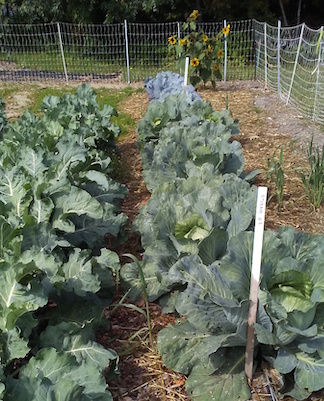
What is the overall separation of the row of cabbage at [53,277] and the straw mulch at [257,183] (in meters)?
0.17

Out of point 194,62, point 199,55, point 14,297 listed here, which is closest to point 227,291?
point 14,297

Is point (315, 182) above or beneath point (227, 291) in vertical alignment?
A: beneath

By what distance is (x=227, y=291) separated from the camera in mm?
2299

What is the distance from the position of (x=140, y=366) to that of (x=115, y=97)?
25.4ft

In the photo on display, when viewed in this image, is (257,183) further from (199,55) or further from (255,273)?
(199,55)

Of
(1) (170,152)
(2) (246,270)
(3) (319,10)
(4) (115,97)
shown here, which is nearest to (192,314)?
(2) (246,270)

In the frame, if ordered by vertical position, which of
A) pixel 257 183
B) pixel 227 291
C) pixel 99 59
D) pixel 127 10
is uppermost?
pixel 127 10

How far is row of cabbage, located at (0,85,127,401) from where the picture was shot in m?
1.96

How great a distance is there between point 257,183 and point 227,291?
8.62 ft

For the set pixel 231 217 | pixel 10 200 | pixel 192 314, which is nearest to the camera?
pixel 192 314

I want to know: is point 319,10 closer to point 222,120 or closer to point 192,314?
point 222,120

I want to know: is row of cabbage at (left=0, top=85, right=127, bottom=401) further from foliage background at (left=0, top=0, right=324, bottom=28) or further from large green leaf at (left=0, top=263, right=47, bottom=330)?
foliage background at (left=0, top=0, right=324, bottom=28)

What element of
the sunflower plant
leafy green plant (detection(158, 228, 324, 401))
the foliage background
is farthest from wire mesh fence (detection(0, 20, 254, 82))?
leafy green plant (detection(158, 228, 324, 401))

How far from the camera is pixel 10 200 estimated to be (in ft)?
9.94
